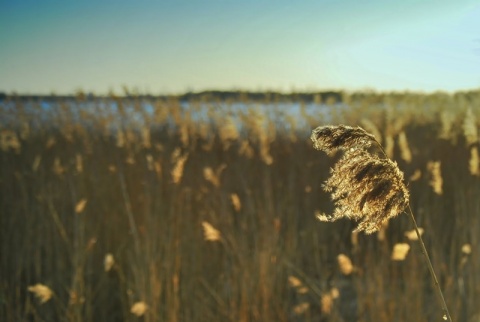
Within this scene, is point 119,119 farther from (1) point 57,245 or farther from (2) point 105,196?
(1) point 57,245

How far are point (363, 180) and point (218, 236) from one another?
1.73 meters

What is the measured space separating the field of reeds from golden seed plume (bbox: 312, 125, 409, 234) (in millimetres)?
125

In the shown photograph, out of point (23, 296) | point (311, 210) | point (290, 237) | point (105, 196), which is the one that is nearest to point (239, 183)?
point (311, 210)

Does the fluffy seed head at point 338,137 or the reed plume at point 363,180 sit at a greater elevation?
the fluffy seed head at point 338,137

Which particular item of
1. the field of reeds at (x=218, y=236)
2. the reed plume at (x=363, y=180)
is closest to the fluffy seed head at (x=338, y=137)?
the reed plume at (x=363, y=180)

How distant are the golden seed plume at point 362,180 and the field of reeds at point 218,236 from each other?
0.13m

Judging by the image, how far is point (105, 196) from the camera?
14.1 feet

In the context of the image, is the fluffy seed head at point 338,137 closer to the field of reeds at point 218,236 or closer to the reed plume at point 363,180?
the reed plume at point 363,180

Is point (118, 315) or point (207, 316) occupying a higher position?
point (207, 316)

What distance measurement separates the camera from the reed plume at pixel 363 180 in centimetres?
81

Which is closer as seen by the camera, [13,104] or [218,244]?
[218,244]

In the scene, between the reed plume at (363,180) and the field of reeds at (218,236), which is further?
the field of reeds at (218,236)

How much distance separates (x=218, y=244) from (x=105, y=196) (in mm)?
1075

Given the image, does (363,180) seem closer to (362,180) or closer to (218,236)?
(362,180)
